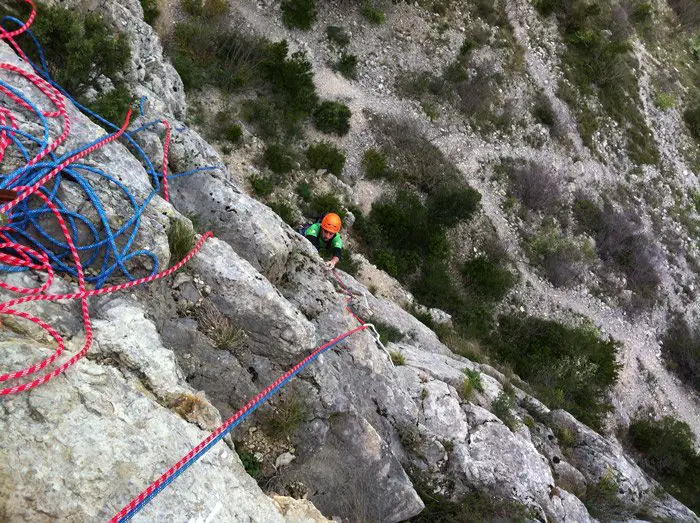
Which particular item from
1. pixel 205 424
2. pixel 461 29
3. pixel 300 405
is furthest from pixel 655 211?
pixel 205 424

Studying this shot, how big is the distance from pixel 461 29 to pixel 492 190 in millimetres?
8475

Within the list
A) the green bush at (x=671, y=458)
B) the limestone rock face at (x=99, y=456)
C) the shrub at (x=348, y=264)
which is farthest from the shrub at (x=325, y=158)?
the green bush at (x=671, y=458)

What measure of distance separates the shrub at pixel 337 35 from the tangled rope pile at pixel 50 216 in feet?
53.7

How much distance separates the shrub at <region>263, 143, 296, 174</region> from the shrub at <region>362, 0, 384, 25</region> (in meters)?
9.05

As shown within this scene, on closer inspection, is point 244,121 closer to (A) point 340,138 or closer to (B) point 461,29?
(A) point 340,138

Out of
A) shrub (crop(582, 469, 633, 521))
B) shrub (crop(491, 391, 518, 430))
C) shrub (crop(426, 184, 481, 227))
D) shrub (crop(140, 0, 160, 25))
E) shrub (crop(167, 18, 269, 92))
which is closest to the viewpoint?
shrub (crop(582, 469, 633, 521))

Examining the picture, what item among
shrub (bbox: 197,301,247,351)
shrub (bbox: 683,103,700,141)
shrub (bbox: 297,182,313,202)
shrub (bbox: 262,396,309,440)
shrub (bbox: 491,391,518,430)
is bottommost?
shrub (bbox: 297,182,313,202)

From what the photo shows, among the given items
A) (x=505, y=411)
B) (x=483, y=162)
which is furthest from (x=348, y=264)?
(x=483, y=162)

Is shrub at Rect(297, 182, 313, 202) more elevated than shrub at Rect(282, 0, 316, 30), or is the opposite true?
shrub at Rect(282, 0, 316, 30)

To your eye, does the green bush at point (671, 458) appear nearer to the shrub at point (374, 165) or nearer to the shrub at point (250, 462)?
the shrub at point (374, 165)

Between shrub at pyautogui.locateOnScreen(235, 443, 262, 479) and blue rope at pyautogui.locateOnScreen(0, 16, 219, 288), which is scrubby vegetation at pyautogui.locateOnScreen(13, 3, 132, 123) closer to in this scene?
blue rope at pyautogui.locateOnScreen(0, 16, 219, 288)

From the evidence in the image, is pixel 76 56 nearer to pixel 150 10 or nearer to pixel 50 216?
pixel 50 216

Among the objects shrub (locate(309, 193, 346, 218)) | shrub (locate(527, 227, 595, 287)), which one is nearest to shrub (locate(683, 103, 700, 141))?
shrub (locate(527, 227, 595, 287))

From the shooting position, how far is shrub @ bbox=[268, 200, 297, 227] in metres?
15.0
